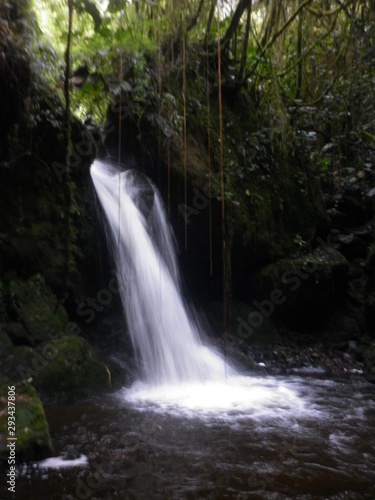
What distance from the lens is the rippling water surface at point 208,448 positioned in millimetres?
2504

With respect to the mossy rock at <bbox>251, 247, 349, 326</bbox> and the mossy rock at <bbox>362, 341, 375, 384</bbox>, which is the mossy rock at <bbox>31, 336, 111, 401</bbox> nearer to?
the mossy rock at <bbox>362, 341, 375, 384</bbox>

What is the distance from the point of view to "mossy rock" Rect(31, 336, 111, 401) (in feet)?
13.6

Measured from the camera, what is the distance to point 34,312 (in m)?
4.57

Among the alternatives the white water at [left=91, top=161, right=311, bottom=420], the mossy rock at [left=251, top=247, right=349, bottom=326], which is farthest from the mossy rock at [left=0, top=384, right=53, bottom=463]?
the mossy rock at [left=251, top=247, right=349, bottom=326]

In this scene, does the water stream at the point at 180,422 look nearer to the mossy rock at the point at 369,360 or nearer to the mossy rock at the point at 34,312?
the mossy rock at the point at 369,360

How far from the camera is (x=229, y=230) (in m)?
7.29

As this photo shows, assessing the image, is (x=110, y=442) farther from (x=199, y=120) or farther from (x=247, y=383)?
(x=199, y=120)

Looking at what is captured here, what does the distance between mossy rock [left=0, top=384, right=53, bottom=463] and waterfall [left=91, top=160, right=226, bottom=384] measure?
250cm

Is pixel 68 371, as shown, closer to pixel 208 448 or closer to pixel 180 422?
pixel 180 422

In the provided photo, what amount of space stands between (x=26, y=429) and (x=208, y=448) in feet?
4.07

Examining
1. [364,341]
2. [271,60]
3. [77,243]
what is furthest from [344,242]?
[77,243]

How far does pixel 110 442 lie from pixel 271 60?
7.23 metres

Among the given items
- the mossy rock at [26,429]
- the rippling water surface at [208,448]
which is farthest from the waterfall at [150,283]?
the mossy rock at [26,429]

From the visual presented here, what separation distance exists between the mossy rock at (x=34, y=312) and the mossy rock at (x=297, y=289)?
4.04 metres
